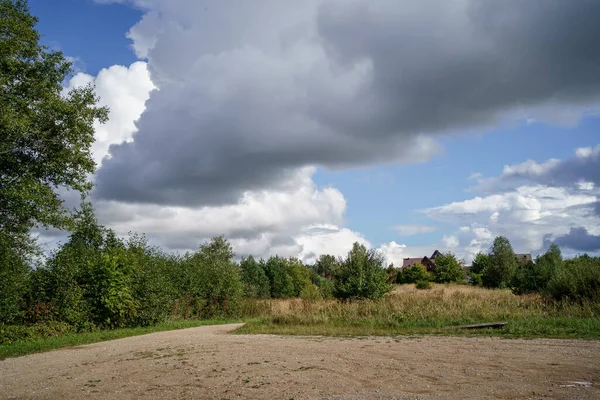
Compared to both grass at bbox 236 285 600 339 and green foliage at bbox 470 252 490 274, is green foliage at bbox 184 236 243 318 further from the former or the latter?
green foliage at bbox 470 252 490 274

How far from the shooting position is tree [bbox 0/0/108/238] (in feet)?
60.6

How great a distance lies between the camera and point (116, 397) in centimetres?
757

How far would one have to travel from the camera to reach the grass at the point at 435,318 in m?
15.0

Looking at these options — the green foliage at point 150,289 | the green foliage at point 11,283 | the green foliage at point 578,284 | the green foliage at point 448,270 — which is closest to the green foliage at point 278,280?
the green foliage at point 448,270

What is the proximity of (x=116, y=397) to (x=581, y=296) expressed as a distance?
64.4 feet

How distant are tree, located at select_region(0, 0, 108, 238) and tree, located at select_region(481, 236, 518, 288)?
153ft

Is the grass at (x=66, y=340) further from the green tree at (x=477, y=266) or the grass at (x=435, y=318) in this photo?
the green tree at (x=477, y=266)

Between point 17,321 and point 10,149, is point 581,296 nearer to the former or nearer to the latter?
point 17,321

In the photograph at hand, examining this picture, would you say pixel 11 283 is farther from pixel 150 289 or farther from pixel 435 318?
pixel 435 318

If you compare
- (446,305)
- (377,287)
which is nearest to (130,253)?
(377,287)

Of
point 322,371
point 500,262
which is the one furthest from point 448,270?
point 322,371

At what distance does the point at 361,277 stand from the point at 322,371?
18010mm

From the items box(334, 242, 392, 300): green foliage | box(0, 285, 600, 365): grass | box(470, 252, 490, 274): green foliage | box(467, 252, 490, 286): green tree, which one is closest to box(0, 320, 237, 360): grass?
box(0, 285, 600, 365): grass

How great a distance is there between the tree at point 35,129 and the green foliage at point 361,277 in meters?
15.0
